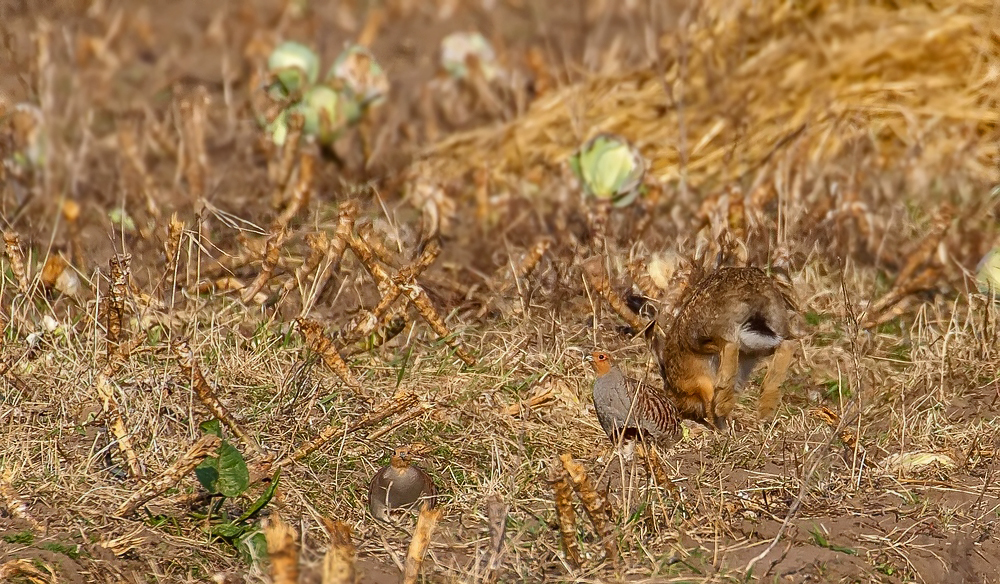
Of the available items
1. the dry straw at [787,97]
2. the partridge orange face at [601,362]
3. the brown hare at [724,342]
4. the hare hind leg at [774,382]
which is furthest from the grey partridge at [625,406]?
the dry straw at [787,97]

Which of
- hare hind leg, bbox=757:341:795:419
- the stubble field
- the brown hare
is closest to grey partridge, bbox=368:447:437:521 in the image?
the stubble field

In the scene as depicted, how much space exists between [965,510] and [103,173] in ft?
12.3

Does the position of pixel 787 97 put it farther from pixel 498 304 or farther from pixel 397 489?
pixel 397 489

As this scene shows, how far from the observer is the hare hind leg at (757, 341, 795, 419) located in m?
3.33

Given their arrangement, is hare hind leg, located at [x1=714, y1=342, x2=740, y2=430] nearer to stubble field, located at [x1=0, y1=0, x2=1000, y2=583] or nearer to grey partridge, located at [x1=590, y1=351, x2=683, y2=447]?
stubble field, located at [x1=0, y1=0, x2=1000, y2=583]

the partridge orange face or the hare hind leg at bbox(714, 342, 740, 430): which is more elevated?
the partridge orange face

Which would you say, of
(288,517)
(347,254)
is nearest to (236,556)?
(288,517)


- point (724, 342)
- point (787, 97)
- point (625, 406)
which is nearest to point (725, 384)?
point (724, 342)

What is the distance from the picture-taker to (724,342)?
3275 mm

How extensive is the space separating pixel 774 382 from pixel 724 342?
0.19 metres

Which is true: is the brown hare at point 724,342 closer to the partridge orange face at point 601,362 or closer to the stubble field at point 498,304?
the stubble field at point 498,304

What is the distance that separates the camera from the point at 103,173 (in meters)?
5.21

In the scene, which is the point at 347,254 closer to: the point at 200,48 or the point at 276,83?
the point at 276,83

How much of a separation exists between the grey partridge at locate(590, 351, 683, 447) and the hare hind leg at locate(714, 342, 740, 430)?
8.8 inches
